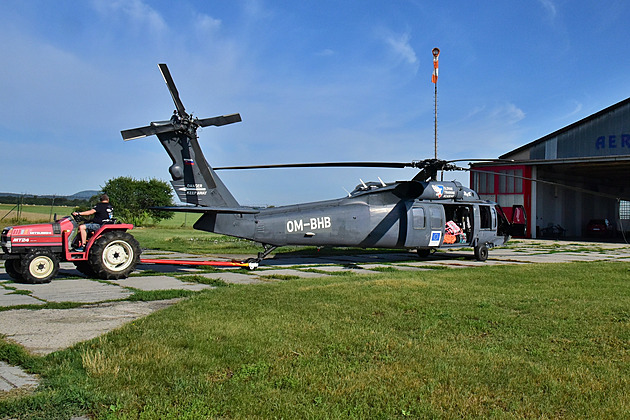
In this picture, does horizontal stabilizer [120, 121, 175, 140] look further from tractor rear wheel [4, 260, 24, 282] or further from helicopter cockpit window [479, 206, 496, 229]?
helicopter cockpit window [479, 206, 496, 229]

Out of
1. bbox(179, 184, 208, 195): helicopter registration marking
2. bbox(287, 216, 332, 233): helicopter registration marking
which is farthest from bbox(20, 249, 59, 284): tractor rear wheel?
bbox(287, 216, 332, 233): helicopter registration marking

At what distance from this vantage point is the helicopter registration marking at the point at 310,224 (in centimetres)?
1295

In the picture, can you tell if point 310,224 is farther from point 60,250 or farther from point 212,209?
point 60,250

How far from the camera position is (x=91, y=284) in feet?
33.4

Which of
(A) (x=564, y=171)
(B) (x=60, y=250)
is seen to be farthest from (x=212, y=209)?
(A) (x=564, y=171)

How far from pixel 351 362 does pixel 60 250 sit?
27.2 feet

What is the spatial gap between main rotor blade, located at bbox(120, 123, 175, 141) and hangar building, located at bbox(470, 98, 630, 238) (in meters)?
18.7

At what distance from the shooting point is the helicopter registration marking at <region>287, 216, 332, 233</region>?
13.0 meters

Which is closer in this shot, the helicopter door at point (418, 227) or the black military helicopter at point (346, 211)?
the black military helicopter at point (346, 211)

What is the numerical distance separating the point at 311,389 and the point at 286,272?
873 centimetres

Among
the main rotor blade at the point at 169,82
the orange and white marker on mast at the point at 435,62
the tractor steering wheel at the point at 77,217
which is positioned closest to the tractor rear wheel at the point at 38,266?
the tractor steering wheel at the point at 77,217

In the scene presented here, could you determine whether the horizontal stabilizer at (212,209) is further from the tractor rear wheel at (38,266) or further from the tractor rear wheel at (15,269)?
the tractor rear wheel at (15,269)

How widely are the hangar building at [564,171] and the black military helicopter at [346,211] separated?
9.19 m

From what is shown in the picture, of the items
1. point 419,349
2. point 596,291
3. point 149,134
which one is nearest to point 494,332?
point 419,349
